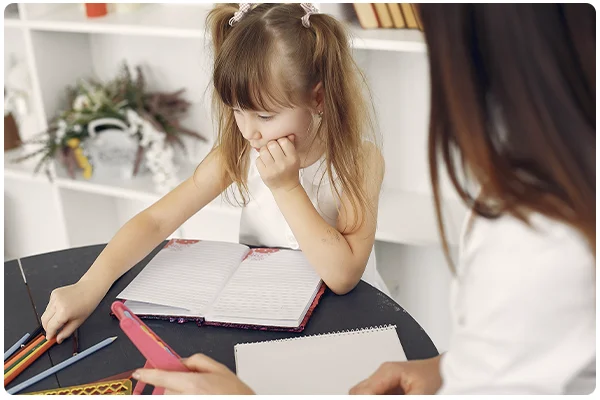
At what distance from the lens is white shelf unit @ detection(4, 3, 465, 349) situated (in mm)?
1616

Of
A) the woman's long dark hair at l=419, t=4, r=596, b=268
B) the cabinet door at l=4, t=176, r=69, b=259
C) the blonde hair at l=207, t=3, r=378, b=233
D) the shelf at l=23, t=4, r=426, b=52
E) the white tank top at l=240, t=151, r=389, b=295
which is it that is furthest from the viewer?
the cabinet door at l=4, t=176, r=69, b=259

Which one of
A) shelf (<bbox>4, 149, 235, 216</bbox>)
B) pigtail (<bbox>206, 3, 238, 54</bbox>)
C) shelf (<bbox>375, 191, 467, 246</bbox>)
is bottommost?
shelf (<bbox>375, 191, 467, 246</bbox>)

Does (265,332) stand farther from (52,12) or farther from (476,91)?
(52,12)

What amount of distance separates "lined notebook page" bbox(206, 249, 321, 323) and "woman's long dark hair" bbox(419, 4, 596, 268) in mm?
431

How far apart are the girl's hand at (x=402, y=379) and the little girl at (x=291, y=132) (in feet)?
0.83

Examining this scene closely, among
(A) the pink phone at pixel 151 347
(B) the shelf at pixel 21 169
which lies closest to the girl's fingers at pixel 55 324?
(A) the pink phone at pixel 151 347

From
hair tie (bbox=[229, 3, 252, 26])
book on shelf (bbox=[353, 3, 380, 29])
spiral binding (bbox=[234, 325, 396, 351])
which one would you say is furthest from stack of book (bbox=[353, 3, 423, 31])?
spiral binding (bbox=[234, 325, 396, 351])

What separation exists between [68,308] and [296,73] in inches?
18.7

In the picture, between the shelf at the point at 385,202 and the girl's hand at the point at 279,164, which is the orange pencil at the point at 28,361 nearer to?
the girl's hand at the point at 279,164

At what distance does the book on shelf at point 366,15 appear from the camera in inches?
56.1

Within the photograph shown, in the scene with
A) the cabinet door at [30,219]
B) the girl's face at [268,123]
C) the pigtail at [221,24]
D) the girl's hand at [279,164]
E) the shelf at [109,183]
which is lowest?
the cabinet door at [30,219]

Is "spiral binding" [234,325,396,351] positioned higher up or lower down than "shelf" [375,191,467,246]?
higher up

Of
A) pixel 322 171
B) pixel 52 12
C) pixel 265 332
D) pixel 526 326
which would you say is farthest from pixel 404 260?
pixel 526 326

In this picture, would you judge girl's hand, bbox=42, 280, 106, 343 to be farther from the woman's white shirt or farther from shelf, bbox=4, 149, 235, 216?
shelf, bbox=4, 149, 235, 216
